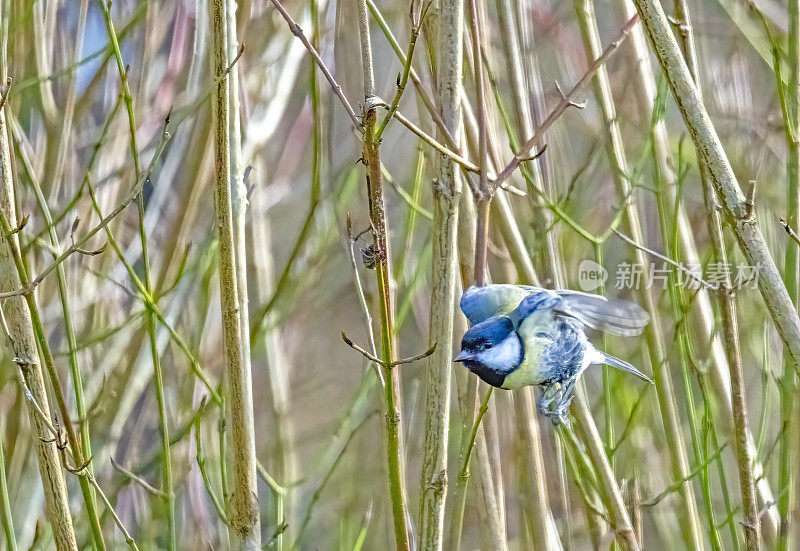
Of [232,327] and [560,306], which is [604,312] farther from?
[232,327]

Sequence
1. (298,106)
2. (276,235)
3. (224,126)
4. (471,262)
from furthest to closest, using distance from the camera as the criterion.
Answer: (276,235) → (298,106) → (471,262) → (224,126)

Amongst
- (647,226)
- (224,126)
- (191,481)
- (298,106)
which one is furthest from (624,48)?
(191,481)

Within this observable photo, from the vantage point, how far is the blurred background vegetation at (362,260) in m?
0.73

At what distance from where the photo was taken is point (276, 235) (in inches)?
71.6

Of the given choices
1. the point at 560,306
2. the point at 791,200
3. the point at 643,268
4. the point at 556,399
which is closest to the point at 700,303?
the point at 643,268

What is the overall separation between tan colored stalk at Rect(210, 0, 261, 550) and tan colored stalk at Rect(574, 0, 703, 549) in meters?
0.46

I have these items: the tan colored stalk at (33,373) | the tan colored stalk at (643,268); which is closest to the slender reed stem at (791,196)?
the tan colored stalk at (643,268)

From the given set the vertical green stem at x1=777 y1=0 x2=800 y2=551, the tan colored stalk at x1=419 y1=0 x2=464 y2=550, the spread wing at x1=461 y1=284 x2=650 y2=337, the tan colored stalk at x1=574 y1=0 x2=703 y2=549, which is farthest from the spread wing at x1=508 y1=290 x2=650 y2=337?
the tan colored stalk at x1=574 y1=0 x2=703 y2=549

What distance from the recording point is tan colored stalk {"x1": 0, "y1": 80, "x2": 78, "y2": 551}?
2.03 ft

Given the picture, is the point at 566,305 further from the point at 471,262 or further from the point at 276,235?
the point at 276,235

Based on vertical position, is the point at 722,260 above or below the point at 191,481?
above

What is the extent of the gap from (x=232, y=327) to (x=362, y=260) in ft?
0.48

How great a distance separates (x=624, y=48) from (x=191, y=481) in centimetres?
91

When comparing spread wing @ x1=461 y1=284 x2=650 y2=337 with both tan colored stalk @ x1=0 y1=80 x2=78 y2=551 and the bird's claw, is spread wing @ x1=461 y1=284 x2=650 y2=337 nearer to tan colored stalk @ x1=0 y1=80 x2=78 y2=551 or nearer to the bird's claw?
the bird's claw
